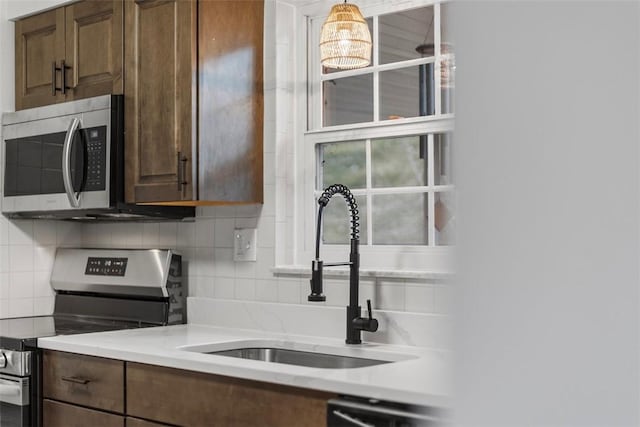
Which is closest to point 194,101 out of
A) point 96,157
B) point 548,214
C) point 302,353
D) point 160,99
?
point 160,99

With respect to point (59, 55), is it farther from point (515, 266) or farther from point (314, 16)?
point (515, 266)

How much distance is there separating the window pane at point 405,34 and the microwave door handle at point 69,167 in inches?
47.9

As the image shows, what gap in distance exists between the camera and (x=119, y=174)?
295 centimetres

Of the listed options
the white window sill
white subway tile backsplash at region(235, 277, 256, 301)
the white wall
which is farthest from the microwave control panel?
the white wall

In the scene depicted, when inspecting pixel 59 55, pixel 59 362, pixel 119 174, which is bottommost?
pixel 59 362

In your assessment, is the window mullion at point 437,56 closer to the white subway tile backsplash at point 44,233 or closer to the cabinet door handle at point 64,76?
the cabinet door handle at point 64,76

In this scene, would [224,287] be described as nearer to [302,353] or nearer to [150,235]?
[150,235]

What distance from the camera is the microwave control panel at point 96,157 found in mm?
2959

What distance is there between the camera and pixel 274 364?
2.16 metres

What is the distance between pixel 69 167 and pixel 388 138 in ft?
4.10

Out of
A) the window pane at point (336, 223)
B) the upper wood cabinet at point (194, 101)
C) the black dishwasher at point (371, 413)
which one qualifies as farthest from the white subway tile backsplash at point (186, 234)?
the black dishwasher at point (371, 413)

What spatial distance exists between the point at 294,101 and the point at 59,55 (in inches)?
40.7

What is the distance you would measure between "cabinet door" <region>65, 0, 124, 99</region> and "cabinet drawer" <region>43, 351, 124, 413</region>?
1.02m

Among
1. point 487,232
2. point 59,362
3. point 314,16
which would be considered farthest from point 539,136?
point 314,16
